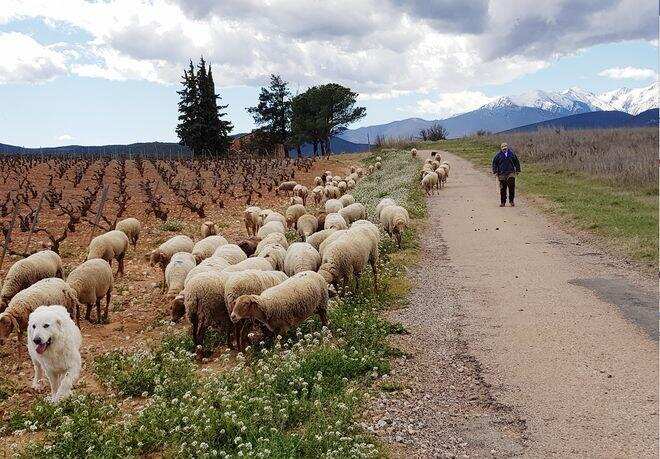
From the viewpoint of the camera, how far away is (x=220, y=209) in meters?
25.6

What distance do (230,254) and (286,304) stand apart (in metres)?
3.78

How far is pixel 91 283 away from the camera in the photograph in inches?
395

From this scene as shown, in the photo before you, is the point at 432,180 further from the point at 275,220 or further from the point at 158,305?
the point at 158,305

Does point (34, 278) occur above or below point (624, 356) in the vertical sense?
above

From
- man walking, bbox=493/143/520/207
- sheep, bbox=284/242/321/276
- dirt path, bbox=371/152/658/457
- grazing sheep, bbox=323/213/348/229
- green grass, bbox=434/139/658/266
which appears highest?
man walking, bbox=493/143/520/207

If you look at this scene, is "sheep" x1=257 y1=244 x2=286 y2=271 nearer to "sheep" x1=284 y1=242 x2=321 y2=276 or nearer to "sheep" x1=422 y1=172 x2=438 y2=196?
"sheep" x1=284 y1=242 x2=321 y2=276

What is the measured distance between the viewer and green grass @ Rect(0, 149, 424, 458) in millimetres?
5398

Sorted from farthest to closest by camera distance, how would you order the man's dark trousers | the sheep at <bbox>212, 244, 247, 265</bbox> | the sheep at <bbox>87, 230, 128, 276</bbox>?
the man's dark trousers, the sheep at <bbox>87, 230, 128, 276</bbox>, the sheep at <bbox>212, 244, 247, 265</bbox>

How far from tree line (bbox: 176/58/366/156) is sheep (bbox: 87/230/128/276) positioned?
42.8m

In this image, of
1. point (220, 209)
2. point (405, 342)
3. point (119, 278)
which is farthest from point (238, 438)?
point (220, 209)

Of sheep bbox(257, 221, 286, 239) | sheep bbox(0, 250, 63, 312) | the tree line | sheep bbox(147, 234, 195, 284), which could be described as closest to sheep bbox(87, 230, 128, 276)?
sheep bbox(147, 234, 195, 284)

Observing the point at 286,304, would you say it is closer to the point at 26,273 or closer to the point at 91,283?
the point at 91,283

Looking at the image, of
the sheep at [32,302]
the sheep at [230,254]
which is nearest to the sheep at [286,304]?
the sheep at [230,254]

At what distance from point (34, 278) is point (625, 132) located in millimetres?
35749
